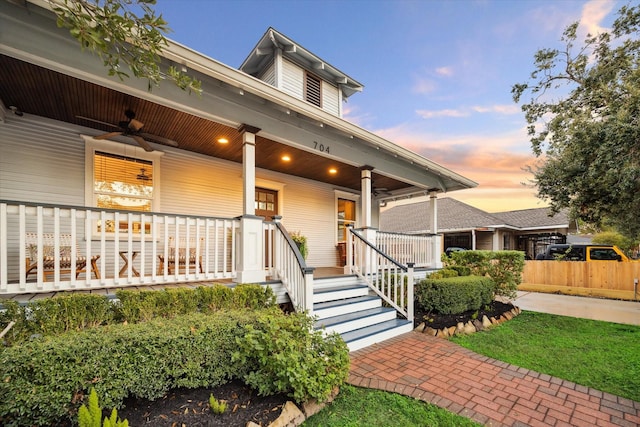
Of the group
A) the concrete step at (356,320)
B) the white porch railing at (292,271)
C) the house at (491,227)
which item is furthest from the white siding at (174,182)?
the house at (491,227)

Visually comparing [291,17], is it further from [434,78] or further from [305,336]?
[305,336]

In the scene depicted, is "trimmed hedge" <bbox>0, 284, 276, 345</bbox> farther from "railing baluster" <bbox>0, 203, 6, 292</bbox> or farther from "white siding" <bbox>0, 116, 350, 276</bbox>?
"white siding" <bbox>0, 116, 350, 276</bbox>

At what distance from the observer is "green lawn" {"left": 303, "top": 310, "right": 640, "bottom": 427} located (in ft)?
8.38

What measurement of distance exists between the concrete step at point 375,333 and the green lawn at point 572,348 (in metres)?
0.87

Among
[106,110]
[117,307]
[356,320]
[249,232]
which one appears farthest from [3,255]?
[356,320]

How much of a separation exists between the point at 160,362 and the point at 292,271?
6.98 feet

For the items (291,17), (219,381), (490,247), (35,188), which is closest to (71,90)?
(35,188)

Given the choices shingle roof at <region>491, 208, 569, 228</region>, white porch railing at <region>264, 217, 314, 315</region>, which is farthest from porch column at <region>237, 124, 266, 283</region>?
shingle roof at <region>491, 208, 569, 228</region>

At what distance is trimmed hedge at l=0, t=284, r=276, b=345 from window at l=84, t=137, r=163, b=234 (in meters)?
2.15

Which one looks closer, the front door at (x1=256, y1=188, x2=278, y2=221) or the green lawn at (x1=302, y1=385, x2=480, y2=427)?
the green lawn at (x1=302, y1=385, x2=480, y2=427)

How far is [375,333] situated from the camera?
438 cm

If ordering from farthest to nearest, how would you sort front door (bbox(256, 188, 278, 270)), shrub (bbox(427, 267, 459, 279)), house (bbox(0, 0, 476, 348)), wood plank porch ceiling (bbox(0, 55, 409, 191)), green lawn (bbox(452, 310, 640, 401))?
front door (bbox(256, 188, 278, 270)) → shrub (bbox(427, 267, 459, 279)) → wood plank porch ceiling (bbox(0, 55, 409, 191)) → green lawn (bbox(452, 310, 640, 401)) → house (bbox(0, 0, 476, 348))

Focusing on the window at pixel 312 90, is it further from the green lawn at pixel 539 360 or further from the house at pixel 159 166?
the green lawn at pixel 539 360

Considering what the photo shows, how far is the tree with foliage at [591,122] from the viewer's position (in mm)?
6543
